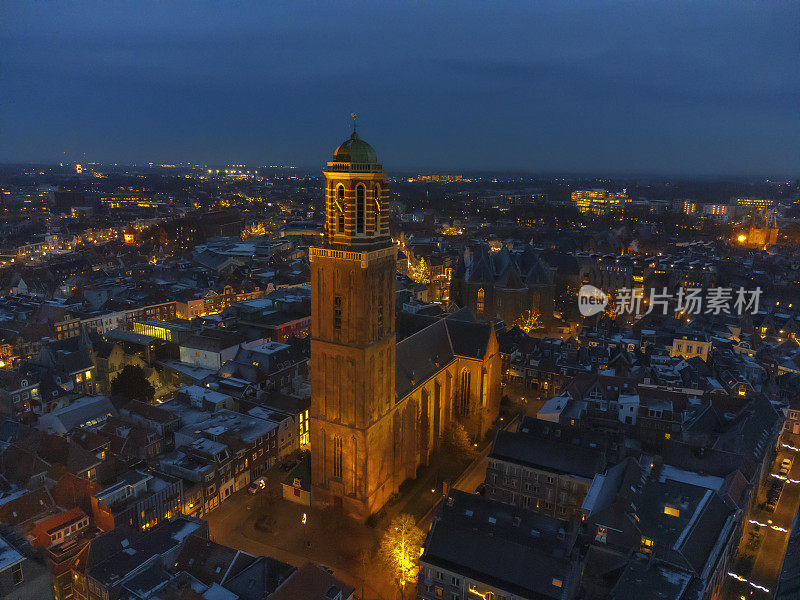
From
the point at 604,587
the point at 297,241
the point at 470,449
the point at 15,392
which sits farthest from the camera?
the point at 297,241

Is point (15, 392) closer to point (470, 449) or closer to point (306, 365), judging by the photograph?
point (306, 365)

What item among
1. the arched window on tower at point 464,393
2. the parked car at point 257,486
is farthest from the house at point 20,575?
the arched window on tower at point 464,393

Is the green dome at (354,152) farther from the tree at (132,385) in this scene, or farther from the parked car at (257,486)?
the tree at (132,385)

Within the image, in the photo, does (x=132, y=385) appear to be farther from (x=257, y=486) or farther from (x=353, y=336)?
(x=353, y=336)

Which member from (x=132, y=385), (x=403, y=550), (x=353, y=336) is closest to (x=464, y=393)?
(x=353, y=336)

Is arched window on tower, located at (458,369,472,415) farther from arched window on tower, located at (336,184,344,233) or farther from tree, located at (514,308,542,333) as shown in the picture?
tree, located at (514,308,542,333)

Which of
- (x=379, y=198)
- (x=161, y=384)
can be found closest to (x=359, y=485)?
(x=379, y=198)

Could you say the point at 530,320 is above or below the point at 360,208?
below

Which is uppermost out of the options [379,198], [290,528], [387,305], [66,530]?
[379,198]
